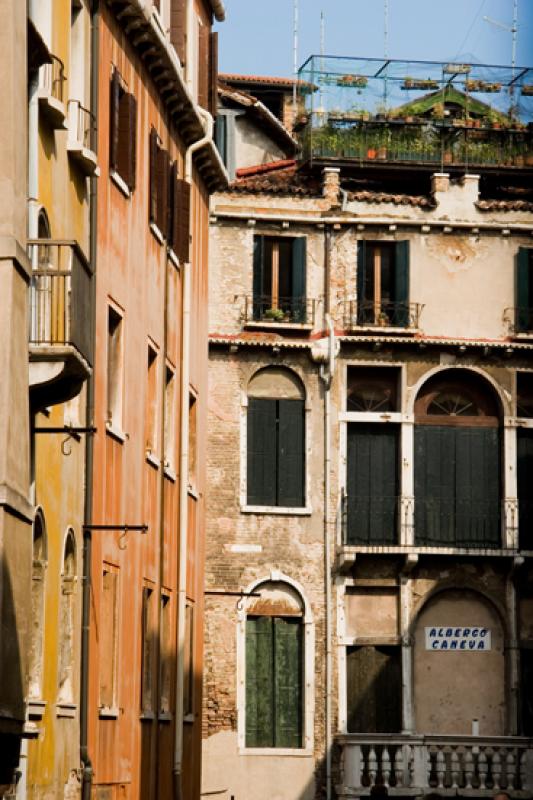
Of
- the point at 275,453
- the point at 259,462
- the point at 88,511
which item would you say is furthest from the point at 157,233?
the point at 275,453

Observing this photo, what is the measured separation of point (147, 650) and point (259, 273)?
609 inches

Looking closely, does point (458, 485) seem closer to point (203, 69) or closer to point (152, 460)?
point (203, 69)

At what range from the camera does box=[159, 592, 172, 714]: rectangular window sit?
Answer: 29812 millimetres

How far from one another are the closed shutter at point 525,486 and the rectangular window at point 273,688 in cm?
509

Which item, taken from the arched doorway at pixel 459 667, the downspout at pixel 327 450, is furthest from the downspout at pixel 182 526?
the arched doorway at pixel 459 667

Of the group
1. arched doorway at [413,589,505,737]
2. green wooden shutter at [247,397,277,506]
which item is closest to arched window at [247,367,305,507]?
green wooden shutter at [247,397,277,506]

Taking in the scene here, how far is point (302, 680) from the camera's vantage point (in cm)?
4184

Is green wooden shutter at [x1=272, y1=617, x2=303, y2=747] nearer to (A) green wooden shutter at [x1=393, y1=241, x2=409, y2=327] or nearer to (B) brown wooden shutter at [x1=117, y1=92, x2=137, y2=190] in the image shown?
(A) green wooden shutter at [x1=393, y1=241, x2=409, y2=327]

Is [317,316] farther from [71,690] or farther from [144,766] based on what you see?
[71,690]

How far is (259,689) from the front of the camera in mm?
41656

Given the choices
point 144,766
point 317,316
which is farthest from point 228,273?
point 144,766

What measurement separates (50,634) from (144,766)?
23.4ft

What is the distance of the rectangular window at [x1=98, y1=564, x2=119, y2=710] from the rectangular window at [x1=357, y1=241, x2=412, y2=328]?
17.8 metres

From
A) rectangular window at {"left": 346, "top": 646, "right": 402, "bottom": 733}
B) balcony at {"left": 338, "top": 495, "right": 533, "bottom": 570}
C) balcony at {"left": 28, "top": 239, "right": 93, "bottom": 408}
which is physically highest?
balcony at {"left": 338, "top": 495, "right": 533, "bottom": 570}
